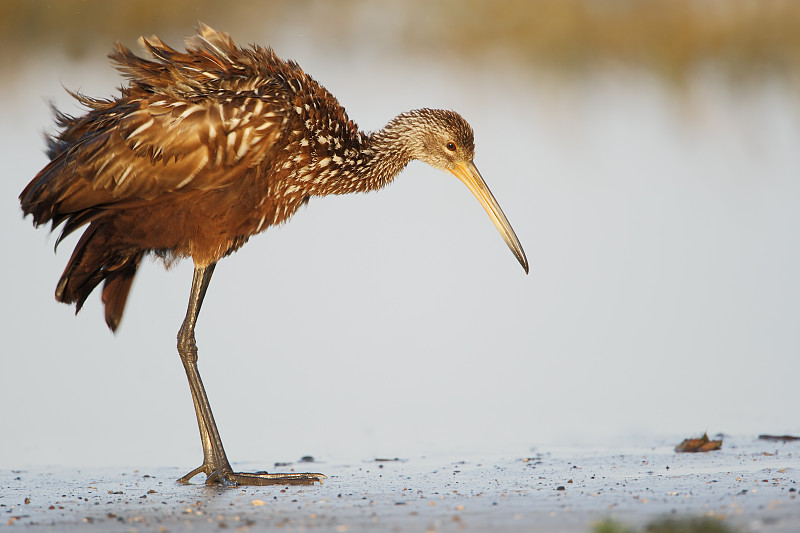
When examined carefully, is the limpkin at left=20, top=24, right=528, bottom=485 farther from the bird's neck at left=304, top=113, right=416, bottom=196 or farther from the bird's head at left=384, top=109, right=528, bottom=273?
the bird's head at left=384, top=109, right=528, bottom=273

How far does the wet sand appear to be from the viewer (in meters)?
5.05

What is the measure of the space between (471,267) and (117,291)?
3.94m

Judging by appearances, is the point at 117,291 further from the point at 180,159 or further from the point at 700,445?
the point at 700,445

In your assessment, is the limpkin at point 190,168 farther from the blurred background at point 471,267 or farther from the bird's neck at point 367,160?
the blurred background at point 471,267

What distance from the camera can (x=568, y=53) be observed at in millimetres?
17000

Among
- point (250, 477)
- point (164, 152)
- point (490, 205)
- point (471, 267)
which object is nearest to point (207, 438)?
point (250, 477)

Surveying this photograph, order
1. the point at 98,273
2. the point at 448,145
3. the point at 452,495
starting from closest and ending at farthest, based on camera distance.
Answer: the point at 452,495 < the point at 98,273 < the point at 448,145

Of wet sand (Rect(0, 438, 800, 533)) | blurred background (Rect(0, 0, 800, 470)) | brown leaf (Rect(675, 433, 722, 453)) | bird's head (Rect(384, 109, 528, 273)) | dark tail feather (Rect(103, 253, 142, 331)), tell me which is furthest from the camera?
blurred background (Rect(0, 0, 800, 470))

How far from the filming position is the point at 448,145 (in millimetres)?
8086

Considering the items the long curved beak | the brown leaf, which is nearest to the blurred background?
the brown leaf

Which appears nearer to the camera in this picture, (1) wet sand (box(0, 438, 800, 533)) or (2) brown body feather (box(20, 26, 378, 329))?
(1) wet sand (box(0, 438, 800, 533))

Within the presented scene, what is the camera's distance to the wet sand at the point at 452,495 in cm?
505

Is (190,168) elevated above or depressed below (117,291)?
above

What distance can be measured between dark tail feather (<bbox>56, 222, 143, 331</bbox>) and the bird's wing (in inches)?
11.6
